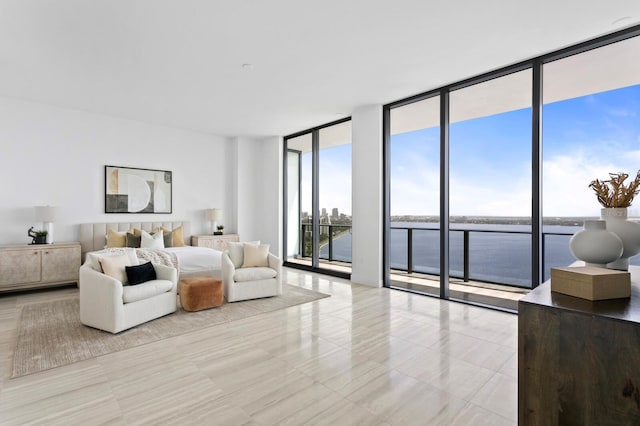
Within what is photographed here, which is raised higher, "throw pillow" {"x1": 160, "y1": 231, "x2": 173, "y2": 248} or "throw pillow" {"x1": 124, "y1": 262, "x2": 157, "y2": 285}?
"throw pillow" {"x1": 160, "y1": 231, "x2": 173, "y2": 248}

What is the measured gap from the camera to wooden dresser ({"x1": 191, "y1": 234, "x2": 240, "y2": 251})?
7.08 meters

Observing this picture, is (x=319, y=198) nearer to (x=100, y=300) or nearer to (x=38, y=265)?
(x=100, y=300)

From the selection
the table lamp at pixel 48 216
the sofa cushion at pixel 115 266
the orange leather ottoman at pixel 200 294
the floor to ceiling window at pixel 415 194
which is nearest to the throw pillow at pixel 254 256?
the orange leather ottoman at pixel 200 294

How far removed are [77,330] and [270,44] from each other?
12.6 ft

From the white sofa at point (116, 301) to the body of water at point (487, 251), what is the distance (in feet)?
13.6

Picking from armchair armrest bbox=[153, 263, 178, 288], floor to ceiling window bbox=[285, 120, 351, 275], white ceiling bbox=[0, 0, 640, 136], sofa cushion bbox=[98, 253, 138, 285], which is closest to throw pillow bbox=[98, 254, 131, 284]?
sofa cushion bbox=[98, 253, 138, 285]

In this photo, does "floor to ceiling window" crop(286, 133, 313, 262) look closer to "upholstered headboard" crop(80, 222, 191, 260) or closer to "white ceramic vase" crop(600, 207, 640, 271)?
"upholstered headboard" crop(80, 222, 191, 260)

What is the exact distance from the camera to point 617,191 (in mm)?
1744

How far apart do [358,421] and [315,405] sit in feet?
1.06

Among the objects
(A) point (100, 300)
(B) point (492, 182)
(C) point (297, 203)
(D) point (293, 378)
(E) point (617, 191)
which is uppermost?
(B) point (492, 182)

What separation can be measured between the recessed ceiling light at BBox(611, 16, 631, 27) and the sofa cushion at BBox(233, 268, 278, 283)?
4940mm

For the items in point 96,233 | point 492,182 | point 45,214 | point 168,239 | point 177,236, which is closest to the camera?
point 492,182

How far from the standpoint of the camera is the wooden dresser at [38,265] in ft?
16.5

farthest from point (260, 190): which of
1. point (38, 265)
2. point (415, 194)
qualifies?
point (38, 265)
